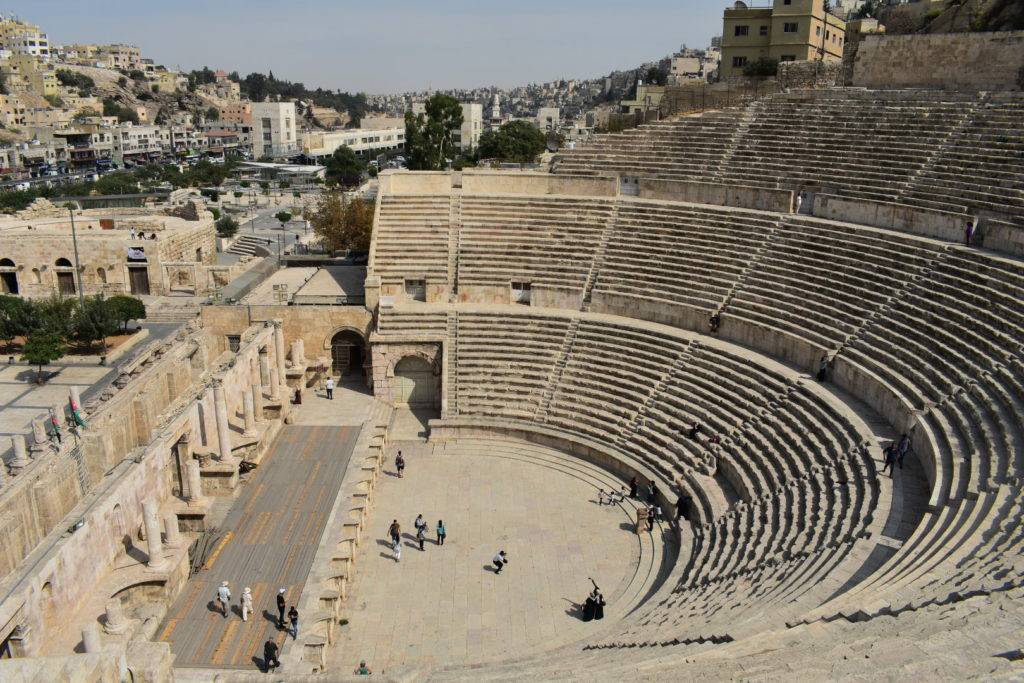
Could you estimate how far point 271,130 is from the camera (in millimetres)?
126250

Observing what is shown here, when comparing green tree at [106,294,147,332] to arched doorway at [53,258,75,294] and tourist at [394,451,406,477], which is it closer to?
arched doorway at [53,258,75,294]

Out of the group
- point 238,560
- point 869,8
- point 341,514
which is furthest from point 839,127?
point 869,8

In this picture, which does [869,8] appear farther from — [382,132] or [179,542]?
[179,542]

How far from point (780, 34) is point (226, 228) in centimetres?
4019

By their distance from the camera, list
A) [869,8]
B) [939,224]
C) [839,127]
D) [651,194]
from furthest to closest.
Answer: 1. [869,8]
2. [651,194]
3. [839,127]
4. [939,224]

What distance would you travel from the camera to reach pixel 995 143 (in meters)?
24.9

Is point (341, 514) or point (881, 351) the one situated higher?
point (881, 351)

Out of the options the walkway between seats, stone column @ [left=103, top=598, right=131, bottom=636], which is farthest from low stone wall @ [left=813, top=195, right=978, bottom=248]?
stone column @ [left=103, top=598, right=131, bottom=636]

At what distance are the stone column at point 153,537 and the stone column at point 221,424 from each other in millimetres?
4119

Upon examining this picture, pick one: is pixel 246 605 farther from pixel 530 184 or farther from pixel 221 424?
pixel 530 184

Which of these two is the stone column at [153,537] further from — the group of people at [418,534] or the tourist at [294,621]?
the group of people at [418,534]

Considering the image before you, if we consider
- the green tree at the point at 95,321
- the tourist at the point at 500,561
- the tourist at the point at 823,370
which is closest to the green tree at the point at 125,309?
the green tree at the point at 95,321

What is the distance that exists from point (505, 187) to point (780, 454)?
17.5 metres

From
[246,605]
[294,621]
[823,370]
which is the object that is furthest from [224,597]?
[823,370]
